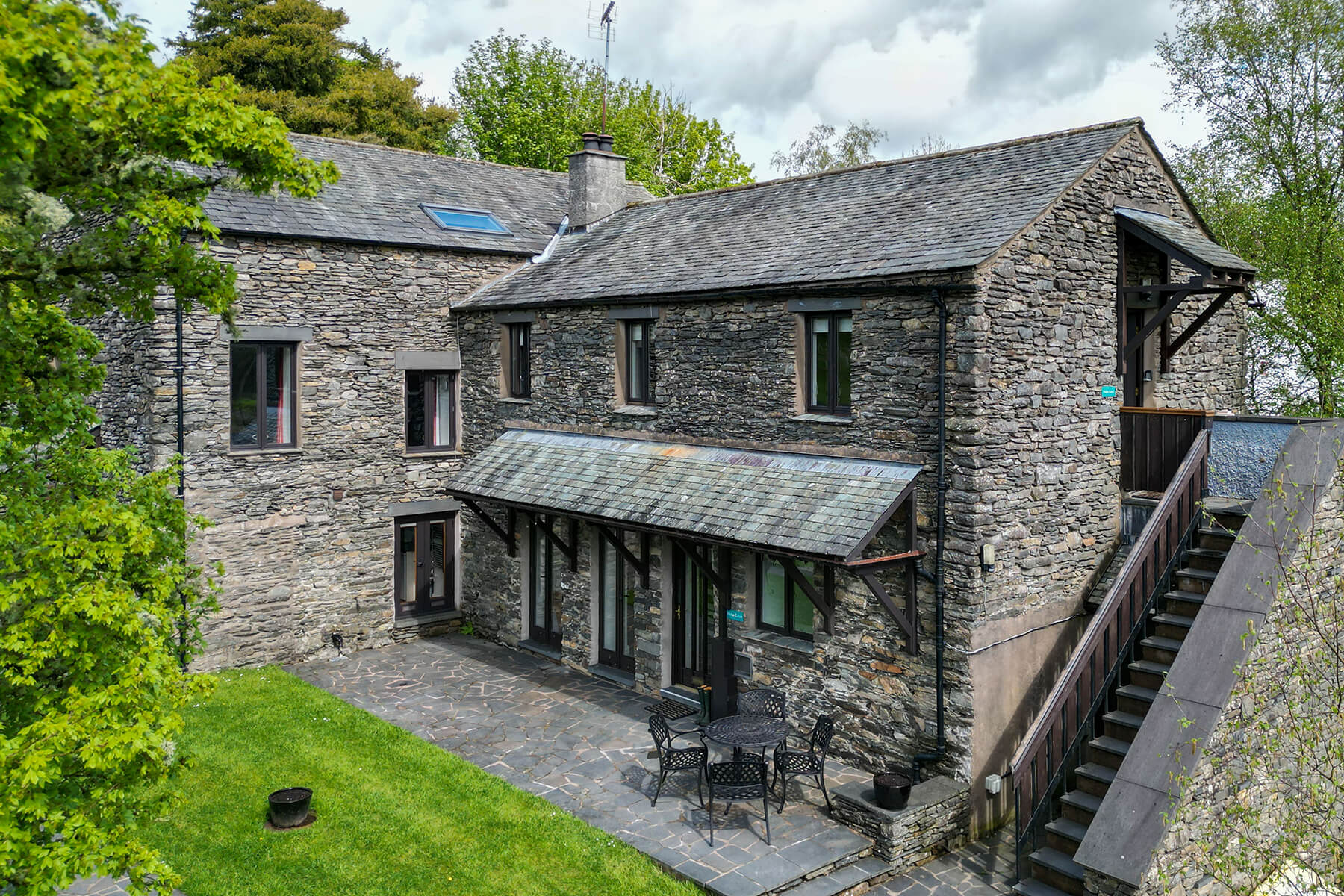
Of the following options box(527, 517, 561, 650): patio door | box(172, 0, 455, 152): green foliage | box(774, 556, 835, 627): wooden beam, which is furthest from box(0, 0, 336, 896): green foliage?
box(172, 0, 455, 152): green foliage

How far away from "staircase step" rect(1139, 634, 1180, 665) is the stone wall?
36.6 ft

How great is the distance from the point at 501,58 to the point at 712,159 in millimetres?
8596

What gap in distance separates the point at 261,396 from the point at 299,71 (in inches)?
807

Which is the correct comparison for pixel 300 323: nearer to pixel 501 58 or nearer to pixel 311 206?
pixel 311 206

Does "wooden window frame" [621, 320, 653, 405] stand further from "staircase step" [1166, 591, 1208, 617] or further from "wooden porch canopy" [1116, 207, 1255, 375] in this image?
"staircase step" [1166, 591, 1208, 617]

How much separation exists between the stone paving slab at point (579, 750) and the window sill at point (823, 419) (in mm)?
3919

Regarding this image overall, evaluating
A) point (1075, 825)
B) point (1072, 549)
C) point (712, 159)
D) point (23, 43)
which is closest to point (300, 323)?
point (23, 43)

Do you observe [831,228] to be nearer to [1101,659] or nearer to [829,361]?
[829,361]

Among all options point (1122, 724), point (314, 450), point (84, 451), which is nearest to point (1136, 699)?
point (1122, 724)

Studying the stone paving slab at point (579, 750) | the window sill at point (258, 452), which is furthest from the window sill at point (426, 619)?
the window sill at point (258, 452)

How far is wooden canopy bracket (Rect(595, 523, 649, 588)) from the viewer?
12.9 metres

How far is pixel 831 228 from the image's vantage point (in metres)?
12.5

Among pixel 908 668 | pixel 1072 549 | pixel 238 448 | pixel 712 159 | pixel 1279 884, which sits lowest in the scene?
pixel 1279 884

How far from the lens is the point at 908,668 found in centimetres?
1018
